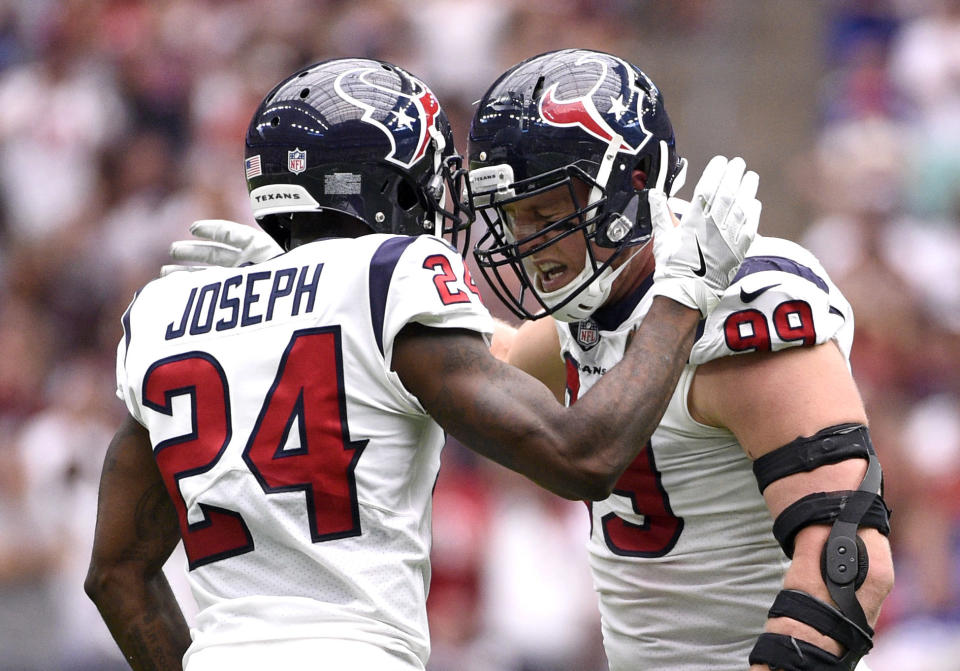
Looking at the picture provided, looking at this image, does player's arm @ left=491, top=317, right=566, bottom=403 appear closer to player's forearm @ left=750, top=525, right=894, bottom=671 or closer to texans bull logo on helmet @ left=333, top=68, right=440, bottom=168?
texans bull logo on helmet @ left=333, top=68, right=440, bottom=168

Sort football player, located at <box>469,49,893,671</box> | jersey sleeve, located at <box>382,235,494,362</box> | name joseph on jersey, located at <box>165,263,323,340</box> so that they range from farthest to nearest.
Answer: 1. football player, located at <box>469,49,893,671</box>
2. name joseph on jersey, located at <box>165,263,323,340</box>
3. jersey sleeve, located at <box>382,235,494,362</box>

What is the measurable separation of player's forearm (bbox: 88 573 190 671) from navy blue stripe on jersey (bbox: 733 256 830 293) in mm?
1501

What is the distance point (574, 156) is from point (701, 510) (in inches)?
33.8

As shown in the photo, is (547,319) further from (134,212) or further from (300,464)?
(134,212)

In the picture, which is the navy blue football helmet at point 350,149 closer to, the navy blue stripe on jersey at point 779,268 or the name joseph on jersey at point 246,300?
the name joseph on jersey at point 246,300

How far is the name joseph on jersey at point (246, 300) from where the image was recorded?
2.75m

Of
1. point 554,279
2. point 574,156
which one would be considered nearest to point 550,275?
point 554,279

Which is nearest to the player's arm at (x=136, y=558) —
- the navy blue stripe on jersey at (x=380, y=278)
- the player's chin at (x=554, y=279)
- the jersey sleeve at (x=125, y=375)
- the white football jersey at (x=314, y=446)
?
the jersey sleeve at (x=125, y=375)

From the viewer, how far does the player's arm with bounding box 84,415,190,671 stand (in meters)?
3.17

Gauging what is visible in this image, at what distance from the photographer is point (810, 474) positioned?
2.89m

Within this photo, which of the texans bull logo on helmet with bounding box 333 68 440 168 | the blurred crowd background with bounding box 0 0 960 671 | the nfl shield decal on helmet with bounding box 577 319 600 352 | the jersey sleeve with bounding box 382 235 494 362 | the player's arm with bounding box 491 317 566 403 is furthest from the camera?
the blurred crowd background with bounding box 0 0 960 671

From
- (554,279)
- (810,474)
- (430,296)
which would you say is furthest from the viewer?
(554,279)

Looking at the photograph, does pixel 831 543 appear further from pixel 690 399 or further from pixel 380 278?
pixel 380 278

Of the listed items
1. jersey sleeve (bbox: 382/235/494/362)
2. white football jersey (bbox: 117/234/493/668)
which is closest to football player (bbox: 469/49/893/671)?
jersey sleeve (bbox: 382/235/494/362)
